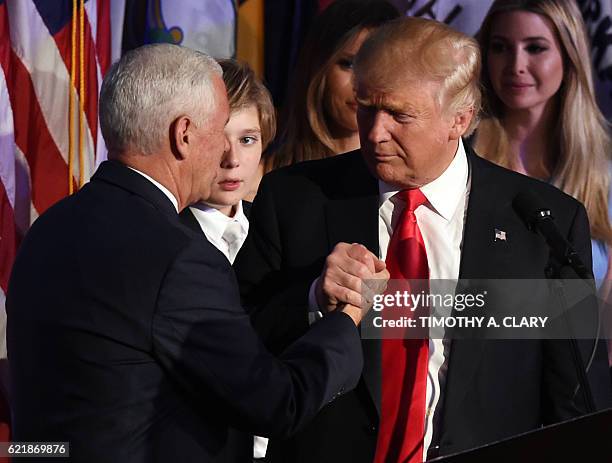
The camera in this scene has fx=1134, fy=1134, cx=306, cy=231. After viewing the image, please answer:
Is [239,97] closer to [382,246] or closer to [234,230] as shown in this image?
[234,230]

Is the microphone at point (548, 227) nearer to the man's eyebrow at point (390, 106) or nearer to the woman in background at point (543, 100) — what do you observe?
the man's eyebrow at point (390, 106)

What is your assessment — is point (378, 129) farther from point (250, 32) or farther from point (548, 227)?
point (250, 32)

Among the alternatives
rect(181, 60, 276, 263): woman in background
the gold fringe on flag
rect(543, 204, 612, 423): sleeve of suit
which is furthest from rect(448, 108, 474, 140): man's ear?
the gold fringe on flag

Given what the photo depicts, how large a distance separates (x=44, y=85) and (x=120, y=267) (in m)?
1.98

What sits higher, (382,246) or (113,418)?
(382,246)

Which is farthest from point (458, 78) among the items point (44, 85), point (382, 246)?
point (44, 85)

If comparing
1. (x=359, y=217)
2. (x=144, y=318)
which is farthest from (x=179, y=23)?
(x=144, y=318)

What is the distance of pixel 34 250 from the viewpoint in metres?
2.24

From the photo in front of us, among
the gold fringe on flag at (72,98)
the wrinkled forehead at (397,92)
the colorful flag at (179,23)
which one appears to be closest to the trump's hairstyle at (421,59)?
the wrinkled forehead at (397,92)

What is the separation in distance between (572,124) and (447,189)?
164cm

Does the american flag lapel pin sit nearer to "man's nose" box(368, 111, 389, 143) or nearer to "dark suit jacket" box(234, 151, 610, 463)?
"dark suit jacket" box(234, 151, 610, 463)

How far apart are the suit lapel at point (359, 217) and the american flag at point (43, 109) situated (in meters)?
1.41

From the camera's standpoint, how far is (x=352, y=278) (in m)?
2.44

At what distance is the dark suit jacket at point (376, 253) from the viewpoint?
2.64 metres
